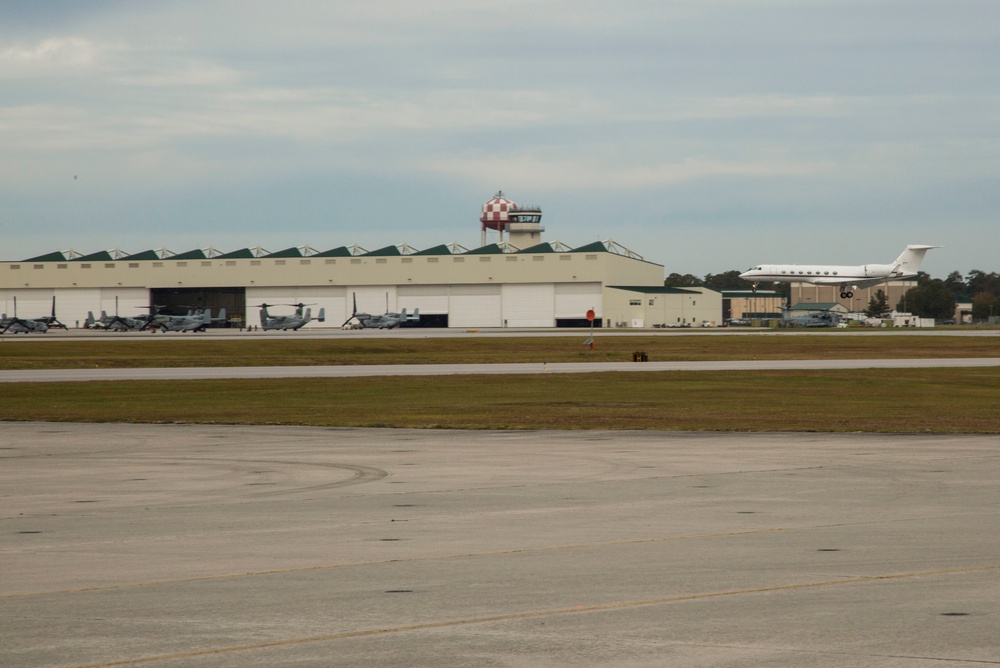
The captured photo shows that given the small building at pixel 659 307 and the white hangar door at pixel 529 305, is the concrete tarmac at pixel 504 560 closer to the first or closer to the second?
the white hangar door at pixel 529 305

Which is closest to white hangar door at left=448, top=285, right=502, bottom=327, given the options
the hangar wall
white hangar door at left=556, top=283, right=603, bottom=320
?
the hangar wall

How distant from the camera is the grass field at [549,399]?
3170cm

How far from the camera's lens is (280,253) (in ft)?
606

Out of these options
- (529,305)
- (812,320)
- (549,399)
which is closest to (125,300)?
(529,305)

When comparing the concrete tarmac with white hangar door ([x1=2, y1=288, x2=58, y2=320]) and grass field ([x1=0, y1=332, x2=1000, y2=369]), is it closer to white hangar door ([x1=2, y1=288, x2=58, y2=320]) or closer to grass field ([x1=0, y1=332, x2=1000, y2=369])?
grass field ([x1=0, y1=332, x2=1000, y2=369])

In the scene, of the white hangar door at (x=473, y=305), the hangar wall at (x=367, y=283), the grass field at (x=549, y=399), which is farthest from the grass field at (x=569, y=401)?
the white hangar door at (x=473, y=305)

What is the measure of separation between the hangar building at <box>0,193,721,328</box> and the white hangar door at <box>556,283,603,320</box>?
15 centimetres

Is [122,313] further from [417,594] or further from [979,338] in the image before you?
[417,594]

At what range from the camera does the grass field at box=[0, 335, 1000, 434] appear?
31703mm

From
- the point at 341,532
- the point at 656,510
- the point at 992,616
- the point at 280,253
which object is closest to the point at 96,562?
the point at 341,532

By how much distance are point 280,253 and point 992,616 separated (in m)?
180

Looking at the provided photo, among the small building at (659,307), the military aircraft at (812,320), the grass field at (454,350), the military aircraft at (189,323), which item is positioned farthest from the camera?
the small building at (659,307)

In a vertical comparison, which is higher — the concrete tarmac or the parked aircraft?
the parked aircraft

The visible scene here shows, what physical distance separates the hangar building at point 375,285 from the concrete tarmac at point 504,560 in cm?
15204
